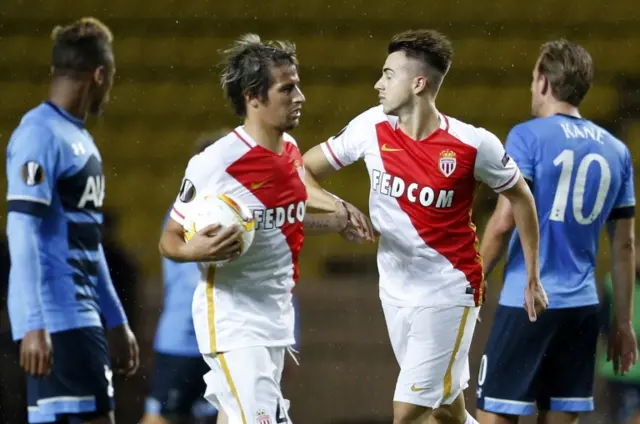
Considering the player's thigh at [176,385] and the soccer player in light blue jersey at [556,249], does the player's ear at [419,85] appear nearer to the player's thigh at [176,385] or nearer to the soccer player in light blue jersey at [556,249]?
the soccer player in light blue jersey at [556,249]

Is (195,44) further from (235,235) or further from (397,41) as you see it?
(235,235)

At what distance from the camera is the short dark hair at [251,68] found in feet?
13.3

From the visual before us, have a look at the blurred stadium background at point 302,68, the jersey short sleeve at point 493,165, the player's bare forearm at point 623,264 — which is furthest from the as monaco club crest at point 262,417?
the blurred stadium background at point 302,68

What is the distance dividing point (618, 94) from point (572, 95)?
182 inches

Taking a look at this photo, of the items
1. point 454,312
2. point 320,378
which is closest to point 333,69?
point 320,378

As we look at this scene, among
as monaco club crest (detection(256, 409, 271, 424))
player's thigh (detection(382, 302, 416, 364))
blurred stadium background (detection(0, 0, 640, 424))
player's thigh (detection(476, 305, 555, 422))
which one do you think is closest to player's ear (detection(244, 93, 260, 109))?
player's thigh (detection(382, 302, 416, 364))

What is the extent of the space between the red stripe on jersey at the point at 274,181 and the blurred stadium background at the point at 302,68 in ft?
14.2

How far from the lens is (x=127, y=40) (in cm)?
997

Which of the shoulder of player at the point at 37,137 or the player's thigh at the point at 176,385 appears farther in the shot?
the player's thigh at the point at 176,385

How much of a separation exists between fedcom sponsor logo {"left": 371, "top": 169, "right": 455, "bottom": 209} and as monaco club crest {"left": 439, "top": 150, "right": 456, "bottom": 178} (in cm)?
8

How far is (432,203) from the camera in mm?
4250

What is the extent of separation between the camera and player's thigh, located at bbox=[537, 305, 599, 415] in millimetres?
4777

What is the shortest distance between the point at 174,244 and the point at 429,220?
1025 millimetres

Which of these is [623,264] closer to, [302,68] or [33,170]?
[33,170]
